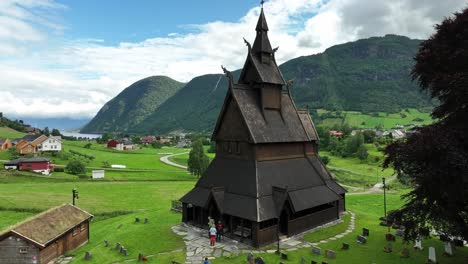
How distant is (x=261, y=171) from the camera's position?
26188 mm

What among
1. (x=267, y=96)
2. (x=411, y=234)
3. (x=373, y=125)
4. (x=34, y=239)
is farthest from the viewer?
(x=373, y=125)

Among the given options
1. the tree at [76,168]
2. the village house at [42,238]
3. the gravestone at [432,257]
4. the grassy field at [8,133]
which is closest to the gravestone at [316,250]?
the gravestone at [432,257]

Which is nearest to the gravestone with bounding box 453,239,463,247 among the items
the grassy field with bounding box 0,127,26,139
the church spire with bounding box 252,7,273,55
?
the church spire with bounding box 252,7,273,55

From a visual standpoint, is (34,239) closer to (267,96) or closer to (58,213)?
(58,213)

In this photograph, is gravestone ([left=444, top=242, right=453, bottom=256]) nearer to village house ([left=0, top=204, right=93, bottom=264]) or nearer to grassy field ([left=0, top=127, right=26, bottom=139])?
village house ([left=0, top=204, right=93, bottom=264])

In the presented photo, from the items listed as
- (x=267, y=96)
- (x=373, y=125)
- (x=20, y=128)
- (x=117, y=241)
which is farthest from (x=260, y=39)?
(x=373, y=125)

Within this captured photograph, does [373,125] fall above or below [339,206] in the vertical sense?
above

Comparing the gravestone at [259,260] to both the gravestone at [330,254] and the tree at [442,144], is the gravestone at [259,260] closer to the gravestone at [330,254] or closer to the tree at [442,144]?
the gravestone at [330,254]

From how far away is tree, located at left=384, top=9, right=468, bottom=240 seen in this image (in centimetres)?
1542

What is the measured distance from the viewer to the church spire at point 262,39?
1156 inches

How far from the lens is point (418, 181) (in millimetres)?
17094

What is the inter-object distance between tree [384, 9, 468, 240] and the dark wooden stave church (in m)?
9.25

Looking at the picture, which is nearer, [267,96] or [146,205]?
[267,96]

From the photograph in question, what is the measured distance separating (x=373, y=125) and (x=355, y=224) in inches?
7337
